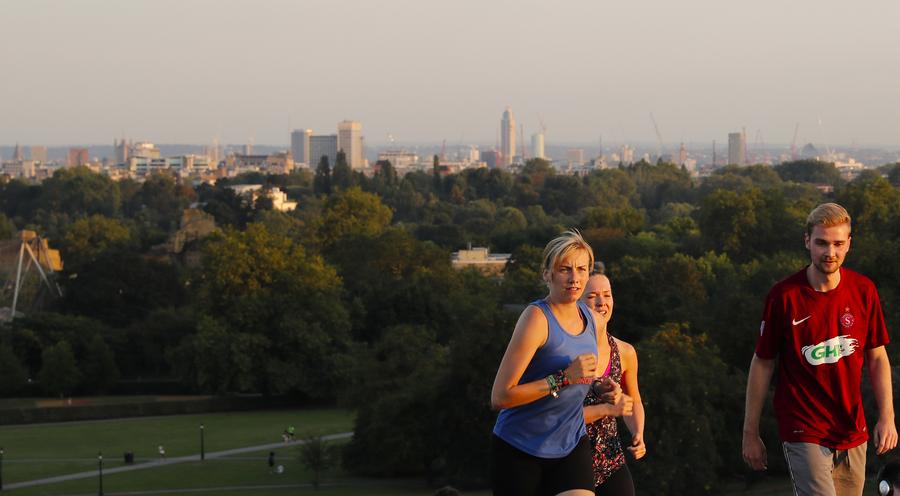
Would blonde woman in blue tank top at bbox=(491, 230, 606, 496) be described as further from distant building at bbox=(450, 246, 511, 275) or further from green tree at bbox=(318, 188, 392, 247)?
green tree at bbox=(318, 188, 392, 247)

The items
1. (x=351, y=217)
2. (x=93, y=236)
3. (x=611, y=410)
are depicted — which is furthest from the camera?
(x=93, y=236)

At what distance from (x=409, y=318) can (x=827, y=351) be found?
52.8 m

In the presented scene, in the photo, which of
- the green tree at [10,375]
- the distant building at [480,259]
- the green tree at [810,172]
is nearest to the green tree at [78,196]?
the distant building at [480,259]

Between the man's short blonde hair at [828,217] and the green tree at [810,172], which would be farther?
the green tree at [810,172]

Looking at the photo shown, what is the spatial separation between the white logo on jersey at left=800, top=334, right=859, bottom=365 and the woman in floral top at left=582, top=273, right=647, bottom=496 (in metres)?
0.88

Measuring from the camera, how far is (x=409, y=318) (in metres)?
60.3

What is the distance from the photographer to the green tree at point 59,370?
54.8 metres

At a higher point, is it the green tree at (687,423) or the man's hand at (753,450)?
the man's hand at (753,450)

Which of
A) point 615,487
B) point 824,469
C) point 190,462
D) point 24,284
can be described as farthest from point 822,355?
point 24,284

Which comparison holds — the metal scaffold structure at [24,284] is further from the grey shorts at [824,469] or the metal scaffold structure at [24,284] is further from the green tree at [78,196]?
the green tree at [78,196]

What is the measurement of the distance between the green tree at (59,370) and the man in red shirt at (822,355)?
49.5 m

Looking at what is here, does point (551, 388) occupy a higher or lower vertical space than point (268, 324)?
higher

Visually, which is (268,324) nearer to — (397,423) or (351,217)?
(397,423)

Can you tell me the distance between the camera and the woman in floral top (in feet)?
25.2
